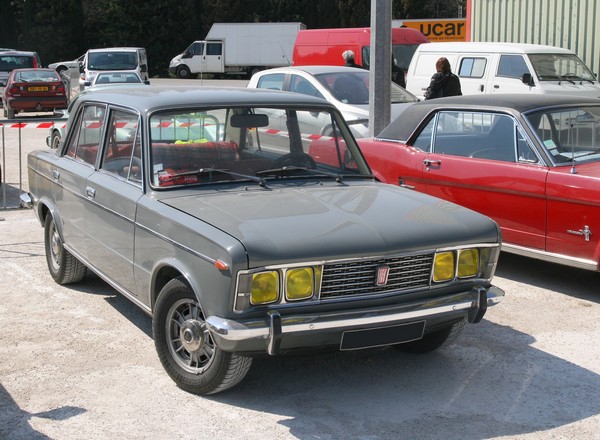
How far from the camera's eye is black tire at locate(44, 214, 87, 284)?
23.2 ft

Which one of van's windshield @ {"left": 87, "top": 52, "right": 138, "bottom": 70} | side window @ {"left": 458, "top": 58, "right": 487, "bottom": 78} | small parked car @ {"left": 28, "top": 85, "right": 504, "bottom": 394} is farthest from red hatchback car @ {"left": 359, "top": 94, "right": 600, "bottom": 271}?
van's windshield @ {"left": 87, "top": 52, "right": 138, "bottom": 70}

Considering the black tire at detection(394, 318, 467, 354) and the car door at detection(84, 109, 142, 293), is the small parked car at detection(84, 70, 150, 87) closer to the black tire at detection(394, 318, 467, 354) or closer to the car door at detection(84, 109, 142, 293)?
the car door at detection(84, 109, 142, 293)

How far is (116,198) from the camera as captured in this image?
225 inches

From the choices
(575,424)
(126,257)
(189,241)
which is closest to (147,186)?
(126,257)

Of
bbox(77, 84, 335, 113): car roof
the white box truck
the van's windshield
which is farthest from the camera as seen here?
the white box truck

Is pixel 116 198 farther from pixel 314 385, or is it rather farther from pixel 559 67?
pixel 559 67

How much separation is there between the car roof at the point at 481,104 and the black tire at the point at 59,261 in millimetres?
3213

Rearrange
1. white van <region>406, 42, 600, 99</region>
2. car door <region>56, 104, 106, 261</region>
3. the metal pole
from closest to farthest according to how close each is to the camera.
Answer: car door <region>56, 104, 106, 261</region> → the metal pole → white van <region>406, 42, 600, 99</region>

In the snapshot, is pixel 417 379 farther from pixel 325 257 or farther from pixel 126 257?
pixel 126 257

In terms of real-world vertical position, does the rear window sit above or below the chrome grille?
above

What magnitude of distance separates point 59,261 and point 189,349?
263 cm

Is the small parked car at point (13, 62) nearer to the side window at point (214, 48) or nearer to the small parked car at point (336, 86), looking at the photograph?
the side window at point (214, 48)

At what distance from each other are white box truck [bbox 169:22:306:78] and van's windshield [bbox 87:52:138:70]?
44.4 feet

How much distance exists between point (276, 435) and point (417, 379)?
1.15 metres
